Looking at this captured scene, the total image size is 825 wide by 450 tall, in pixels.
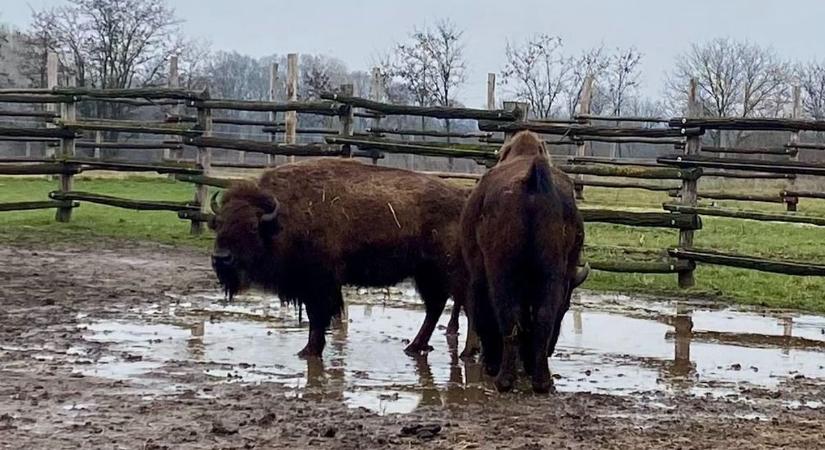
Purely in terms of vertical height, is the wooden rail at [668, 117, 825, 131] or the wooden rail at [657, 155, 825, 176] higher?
the wooden rail at [668, 117, 825, 131]

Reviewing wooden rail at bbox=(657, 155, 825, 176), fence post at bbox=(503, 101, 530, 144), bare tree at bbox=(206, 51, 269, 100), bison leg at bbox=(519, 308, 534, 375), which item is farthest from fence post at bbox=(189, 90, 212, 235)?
bare tree at bbox=(206, 51, 269, 100)

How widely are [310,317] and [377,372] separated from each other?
3.30 ft

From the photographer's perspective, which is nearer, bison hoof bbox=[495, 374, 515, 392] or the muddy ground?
the muddy ground

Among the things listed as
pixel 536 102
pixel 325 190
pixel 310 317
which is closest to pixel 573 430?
pixel 310 317

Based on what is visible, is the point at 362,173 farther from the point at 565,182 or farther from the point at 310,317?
the point at 565,182

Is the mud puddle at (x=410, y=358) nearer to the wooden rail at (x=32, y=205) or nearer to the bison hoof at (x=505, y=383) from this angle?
the bison hoof at (x=505, y=383)

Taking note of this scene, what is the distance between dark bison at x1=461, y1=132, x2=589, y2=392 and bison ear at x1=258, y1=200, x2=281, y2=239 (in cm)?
190

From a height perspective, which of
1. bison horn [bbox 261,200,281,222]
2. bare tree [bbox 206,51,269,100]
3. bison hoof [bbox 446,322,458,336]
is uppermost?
bare tree [bbox 206,51,269,100]

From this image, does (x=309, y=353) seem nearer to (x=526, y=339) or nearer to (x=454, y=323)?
(x=454, y=323)

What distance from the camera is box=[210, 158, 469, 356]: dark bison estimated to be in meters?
8.88

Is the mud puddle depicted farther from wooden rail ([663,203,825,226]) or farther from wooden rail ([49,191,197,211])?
wooden rail ([49,191,197,211])

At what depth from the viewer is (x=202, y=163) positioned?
1756 cm

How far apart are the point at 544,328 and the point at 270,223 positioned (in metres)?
2.66

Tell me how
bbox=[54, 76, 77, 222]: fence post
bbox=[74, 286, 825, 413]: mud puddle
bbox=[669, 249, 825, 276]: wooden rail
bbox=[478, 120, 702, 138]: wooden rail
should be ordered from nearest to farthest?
bbox=[74, 286, 825, 413]: mud puddle
bbox=[669, 249, 825, 276]: wooden rail
bbox=[478, 120, 702, 138]: wooden rail
bbox=[54, 76, 77, 222]: fence post
